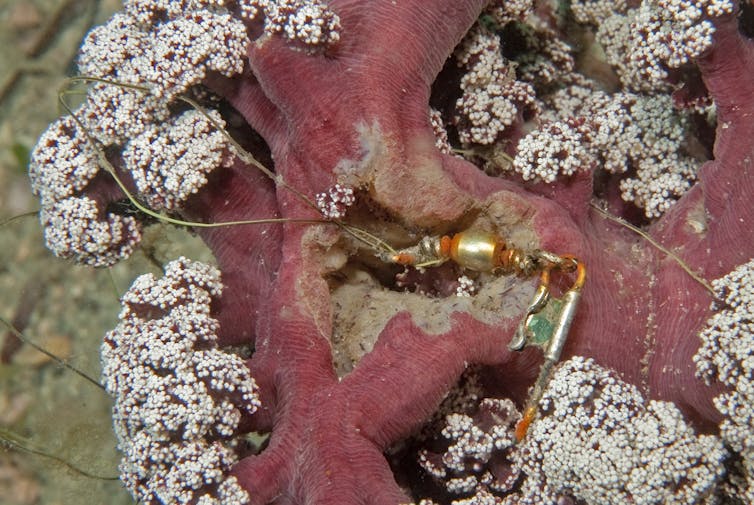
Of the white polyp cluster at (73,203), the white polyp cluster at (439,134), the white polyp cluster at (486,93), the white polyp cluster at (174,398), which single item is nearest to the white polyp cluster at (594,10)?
the white polyp cluster at (486,93)

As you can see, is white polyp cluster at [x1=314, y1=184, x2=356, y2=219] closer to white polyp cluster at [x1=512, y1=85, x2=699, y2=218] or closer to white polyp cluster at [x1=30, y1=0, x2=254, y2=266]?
white polyp cluster at [x1=30, y1=0, x2=254, y2=266]

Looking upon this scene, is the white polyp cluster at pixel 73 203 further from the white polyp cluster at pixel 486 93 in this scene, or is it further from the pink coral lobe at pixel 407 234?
the white polyp cluster at pixel 486 93

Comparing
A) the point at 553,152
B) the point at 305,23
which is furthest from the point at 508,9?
the point at 305,23

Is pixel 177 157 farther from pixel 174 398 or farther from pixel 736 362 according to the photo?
pixel 736 362

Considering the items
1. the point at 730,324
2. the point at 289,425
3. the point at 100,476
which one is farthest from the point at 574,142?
the point at 100,476

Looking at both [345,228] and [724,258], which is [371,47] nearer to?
[345,228]

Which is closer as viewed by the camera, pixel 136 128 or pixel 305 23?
pixel 305 23

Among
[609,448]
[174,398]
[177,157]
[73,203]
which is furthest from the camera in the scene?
[73,203]
